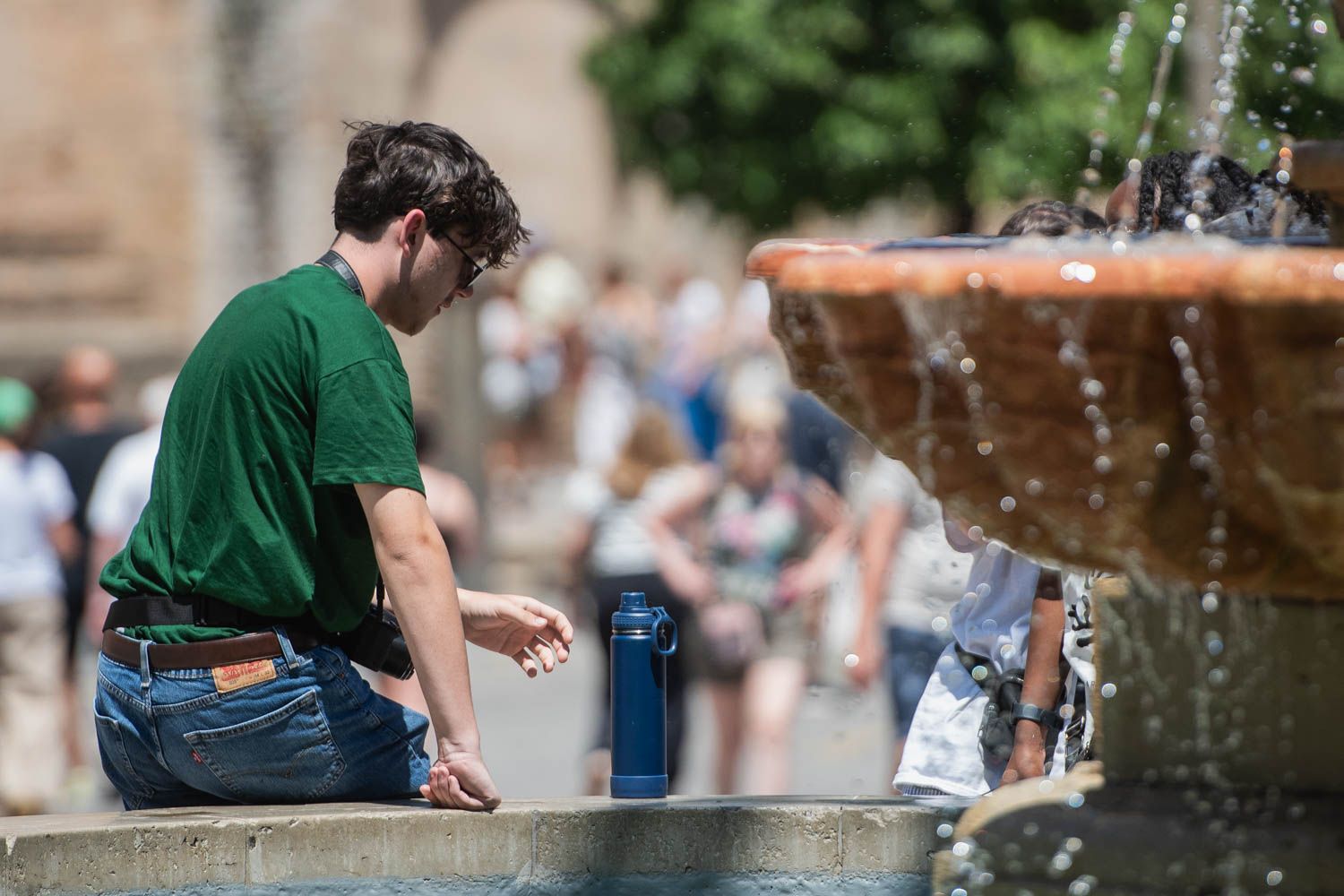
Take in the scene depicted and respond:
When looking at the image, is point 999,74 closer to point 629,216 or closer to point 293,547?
point 629,216

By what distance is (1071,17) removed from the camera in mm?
18812

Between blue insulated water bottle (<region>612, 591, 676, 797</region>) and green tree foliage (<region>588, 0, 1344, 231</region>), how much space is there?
1263cm

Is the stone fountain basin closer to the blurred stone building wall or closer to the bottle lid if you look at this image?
the bottle lid

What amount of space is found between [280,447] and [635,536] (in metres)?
4.74

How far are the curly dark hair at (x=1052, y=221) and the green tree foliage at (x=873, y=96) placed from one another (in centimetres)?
1228

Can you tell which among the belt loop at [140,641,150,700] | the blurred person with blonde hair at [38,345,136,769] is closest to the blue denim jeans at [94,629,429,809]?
the belt loop at [140,641,150,700]

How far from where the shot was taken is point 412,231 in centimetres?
412

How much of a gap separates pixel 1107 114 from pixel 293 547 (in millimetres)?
13552

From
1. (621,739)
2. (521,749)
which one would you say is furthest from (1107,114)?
(621,739)

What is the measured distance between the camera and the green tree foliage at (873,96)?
17.8 metres

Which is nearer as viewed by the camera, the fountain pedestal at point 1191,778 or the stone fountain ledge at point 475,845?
the fountain pedestal at point 1191,778

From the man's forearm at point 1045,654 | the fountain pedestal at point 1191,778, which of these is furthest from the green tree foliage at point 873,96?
the fountain pedestal at point 1191,778

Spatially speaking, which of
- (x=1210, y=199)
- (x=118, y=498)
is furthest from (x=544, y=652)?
(x=118, y=498)

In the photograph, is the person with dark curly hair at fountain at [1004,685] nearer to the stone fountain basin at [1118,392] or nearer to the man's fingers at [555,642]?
the man's fingers at [555,642]
